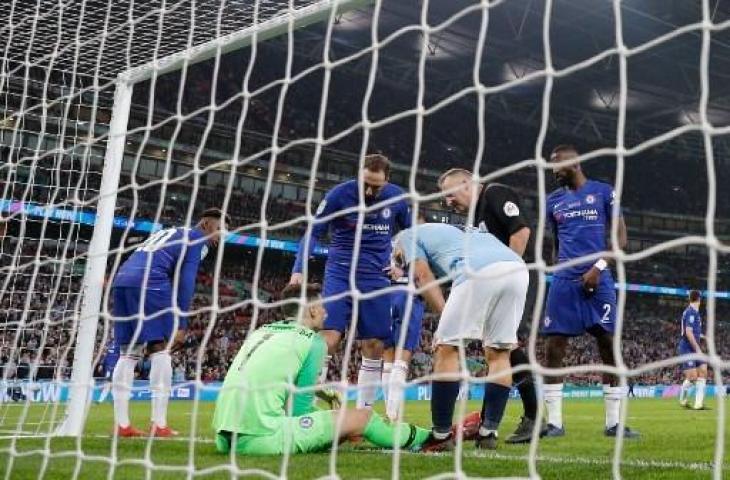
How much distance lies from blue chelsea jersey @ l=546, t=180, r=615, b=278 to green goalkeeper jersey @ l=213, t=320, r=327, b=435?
2.06 meters

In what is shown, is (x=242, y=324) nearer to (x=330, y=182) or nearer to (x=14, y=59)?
(x=330, y=182)

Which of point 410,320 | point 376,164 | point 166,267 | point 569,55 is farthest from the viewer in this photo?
point 569,55

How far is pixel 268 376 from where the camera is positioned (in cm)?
339

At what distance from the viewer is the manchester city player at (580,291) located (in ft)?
16.1

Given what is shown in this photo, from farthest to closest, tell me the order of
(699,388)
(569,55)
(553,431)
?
(569,55) → (699,388) → (553,431)

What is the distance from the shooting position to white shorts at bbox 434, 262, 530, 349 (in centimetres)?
373

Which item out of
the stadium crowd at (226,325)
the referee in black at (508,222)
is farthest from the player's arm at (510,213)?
Answer: the stadium crowd at (226,325)

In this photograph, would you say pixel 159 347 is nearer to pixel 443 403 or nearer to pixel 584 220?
pixel 443 403

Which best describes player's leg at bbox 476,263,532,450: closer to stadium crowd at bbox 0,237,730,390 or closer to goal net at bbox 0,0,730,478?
goal net at bbox 0,0,730,478

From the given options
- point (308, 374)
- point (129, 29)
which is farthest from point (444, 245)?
Answer: point (129, 29)

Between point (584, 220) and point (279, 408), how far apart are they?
2.46 meters

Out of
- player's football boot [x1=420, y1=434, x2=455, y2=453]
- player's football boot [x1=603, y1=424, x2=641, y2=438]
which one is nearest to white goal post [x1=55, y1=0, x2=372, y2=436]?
player's football boot [x1=420, y1=434, x2=455, y2=453]

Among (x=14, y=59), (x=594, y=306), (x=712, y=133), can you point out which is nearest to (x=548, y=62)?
(x=712, y=133)

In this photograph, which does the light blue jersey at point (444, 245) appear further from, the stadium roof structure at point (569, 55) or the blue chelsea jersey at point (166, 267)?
the stadium roof structure at point (569, 55)
